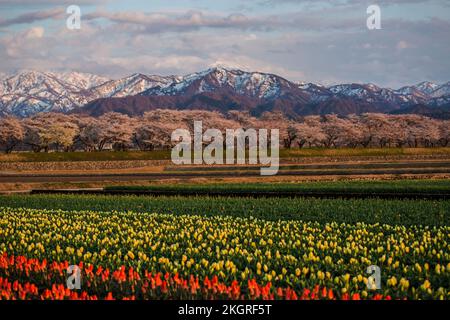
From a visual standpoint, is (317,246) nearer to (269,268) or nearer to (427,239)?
(269,268)

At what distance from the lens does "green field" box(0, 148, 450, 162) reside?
6825 cm

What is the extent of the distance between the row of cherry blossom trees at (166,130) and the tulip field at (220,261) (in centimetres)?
7328

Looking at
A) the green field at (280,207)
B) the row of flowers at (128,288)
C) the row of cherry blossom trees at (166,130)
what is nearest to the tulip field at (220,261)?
the row of flowers at (128,288)

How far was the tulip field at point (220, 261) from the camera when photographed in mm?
8312

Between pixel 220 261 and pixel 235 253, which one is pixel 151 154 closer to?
pixel 235 253

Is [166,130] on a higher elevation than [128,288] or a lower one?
higher

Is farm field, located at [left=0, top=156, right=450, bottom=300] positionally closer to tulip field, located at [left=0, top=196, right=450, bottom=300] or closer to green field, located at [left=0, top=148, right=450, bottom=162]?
tulip field, located at [left=0, top=196, right=450, bottom=300]

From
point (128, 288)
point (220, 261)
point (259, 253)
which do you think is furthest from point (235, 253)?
point (128, 288)

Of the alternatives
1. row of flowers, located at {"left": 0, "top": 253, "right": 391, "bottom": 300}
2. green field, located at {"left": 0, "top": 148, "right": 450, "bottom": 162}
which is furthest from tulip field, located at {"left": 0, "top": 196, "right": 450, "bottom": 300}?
green field, located at {"left": 0, "top": 148, "right": 450, "bottom": 162}

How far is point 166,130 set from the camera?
310ft

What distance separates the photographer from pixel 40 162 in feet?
214

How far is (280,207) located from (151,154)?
55.9m

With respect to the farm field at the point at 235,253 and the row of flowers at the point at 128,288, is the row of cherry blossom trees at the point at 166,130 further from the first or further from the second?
the row of flowers at the point at 128,288
